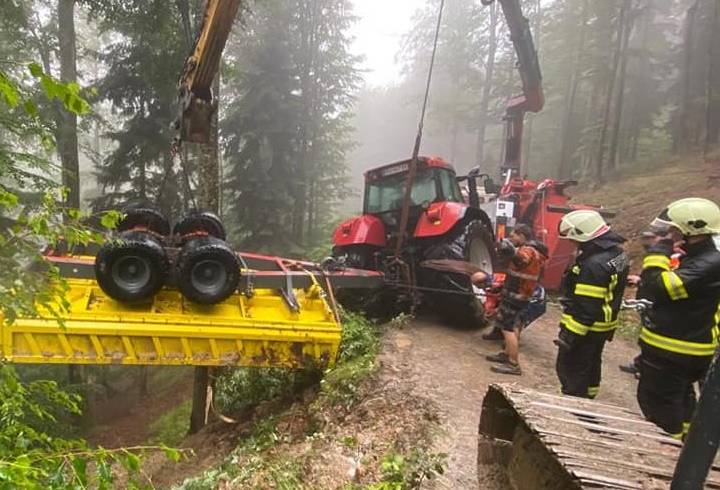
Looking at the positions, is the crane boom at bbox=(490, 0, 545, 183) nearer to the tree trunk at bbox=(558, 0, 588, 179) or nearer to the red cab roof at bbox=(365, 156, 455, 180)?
the red cab roof at bbox=(365, 156, 455, 180)

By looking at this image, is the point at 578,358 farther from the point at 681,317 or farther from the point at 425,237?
the point at 425,237

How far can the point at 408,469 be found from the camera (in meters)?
3.46

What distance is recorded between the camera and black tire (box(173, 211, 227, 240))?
5.59 metres

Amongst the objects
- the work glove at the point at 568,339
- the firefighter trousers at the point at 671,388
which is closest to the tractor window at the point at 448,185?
the work glove at the point at 568,339

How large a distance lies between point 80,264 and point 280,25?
15.2 meters

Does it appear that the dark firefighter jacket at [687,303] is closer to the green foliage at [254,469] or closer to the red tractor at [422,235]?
the green foliage at [254,469]

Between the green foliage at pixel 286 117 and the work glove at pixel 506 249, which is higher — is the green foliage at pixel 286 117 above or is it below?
above

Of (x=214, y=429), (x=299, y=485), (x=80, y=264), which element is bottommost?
(x=214, y=429)

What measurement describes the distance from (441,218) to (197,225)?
342 cm

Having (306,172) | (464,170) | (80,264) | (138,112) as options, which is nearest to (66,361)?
(80,264)

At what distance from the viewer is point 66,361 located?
4.01m

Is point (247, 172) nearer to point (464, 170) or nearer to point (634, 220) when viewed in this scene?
point (634, 220)

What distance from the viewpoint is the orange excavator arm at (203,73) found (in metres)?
5.04

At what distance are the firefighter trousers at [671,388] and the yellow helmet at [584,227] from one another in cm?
100
